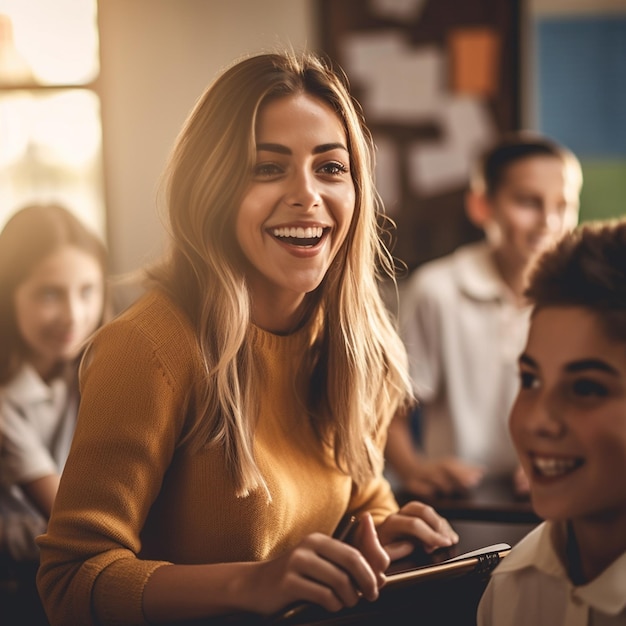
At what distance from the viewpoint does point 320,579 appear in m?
0.91

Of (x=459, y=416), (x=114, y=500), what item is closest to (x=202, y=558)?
(x=114, y=500)

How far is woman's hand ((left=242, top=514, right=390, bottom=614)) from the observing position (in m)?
0.90

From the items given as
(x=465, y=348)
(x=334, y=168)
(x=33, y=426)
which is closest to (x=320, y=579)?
(x=334, y=168)

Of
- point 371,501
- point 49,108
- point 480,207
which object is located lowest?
point 371,501

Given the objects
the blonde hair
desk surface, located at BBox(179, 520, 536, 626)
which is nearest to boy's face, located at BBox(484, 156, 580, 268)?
the blonde hair

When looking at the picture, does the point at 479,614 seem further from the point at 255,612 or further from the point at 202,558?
the point at 202,558

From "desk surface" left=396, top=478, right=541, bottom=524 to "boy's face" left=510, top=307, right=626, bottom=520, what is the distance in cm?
78

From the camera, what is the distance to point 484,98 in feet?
12.5

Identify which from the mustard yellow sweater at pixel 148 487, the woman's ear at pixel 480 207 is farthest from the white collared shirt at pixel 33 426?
the woman's ear at pixel 480 207

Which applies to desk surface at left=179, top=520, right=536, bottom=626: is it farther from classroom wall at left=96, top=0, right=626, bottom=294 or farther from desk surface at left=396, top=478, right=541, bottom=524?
classroom wall at left=96, top=0, right=626, bottom=294

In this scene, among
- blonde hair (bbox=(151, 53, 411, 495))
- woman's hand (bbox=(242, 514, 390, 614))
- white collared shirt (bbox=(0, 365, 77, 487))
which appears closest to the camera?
woman's hand (bbox=(242, 514, 390, 614))

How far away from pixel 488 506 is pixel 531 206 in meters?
1.09

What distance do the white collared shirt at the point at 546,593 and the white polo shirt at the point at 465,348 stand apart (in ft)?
4.73

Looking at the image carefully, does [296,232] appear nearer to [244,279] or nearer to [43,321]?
[244,279]
